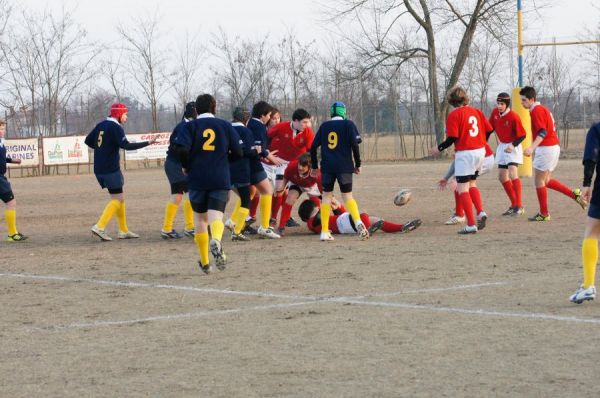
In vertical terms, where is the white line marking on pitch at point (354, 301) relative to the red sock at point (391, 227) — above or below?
below

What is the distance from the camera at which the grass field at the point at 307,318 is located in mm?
5879

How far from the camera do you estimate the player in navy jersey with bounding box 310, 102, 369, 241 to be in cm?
1301

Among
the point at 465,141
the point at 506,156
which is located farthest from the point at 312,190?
the point at 506,156

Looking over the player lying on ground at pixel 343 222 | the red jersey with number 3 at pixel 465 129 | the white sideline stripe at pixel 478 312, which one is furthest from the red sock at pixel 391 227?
the white sideline stripe at pixel 478 312

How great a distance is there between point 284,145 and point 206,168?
4860 millimetres

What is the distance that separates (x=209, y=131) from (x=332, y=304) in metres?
2.86

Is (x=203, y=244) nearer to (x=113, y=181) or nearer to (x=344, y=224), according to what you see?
(x=344, y=224)

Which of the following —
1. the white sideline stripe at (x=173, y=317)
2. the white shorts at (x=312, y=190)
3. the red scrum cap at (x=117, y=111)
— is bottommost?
the white sideline stripe at (x=173, y=317)

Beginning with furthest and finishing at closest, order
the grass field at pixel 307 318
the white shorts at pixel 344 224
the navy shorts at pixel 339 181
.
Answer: the white shorts at pixel 344 224, the navy shorts at pixel 339 181, the grass field at pixel 307 318

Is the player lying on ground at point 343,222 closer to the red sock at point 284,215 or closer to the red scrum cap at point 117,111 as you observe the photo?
the red sock at point 284,215

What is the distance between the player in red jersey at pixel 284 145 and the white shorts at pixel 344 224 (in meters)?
1.32

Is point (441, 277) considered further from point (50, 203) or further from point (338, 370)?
point (50, 203)

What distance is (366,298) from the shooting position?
866 centimetres

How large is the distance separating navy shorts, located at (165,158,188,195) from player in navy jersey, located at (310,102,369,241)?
2.07 metres
